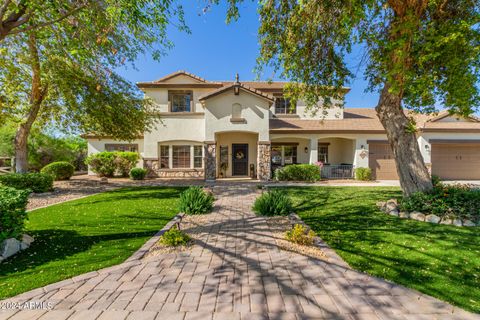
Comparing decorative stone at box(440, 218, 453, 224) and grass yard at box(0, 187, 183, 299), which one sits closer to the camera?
grass yard at box(0, 187, 183, 299)

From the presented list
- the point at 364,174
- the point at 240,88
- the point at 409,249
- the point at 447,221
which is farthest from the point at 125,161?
the point at 447,221

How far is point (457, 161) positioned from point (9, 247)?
2370 cm

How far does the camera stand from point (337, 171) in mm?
15859

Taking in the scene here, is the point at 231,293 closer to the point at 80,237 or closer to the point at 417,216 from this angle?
the point at 80,237

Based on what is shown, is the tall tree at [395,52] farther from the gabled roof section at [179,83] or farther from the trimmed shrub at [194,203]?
the gabled roof section at [179,83]

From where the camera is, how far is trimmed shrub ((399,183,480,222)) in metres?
6.04

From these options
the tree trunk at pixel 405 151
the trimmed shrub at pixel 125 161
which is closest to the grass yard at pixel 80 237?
the tree trunk at pixel 405 151

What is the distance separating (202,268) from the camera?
11.7ft

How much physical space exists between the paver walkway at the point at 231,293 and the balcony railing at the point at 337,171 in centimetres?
1301

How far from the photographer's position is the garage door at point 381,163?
15.5 meters

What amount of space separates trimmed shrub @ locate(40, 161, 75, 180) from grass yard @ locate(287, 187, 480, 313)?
16.1 metres

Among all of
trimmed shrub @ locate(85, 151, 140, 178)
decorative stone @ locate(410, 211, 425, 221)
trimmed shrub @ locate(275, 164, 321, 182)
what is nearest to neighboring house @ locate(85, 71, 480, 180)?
trimmed shrub @ locate(275, 164, 321, 182)

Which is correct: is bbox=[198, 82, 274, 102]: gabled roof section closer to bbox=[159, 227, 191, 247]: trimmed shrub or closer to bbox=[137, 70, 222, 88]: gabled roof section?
bbox=[137, 70, 222, 88]: gabled roof section

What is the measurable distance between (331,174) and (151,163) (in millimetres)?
13481
